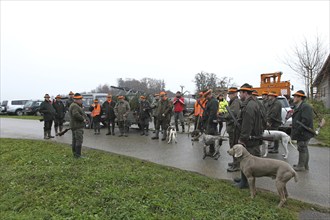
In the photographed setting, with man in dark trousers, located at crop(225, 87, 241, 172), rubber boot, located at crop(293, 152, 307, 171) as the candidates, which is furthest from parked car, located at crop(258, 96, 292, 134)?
man in dark trousers, located at crop(225, 87, 241, 172)

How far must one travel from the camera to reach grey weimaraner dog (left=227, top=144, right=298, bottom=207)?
477 cm

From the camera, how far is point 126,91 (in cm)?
1666

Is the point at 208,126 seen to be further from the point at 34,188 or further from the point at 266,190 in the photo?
the point at 34,188

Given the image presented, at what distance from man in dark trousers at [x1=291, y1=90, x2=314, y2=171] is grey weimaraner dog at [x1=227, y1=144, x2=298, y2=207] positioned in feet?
7.56

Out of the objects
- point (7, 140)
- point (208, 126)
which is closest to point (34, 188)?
point (208, 126)

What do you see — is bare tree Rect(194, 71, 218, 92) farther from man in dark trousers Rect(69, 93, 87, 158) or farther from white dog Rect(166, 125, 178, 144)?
man in dark trousers Rect(69, 93, 87, 158)

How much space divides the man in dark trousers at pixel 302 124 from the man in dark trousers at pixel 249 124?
5.65ft

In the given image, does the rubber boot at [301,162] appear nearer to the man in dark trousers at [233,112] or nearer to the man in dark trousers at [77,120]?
the man in dark trousers at [233,112]

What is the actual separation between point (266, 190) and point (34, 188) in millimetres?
4619

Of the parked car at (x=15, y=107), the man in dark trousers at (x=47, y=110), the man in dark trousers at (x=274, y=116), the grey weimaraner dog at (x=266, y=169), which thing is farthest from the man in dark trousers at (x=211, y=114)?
the parked car at (x=15, y=107)

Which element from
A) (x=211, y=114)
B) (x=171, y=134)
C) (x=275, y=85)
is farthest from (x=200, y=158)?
(x=275, y=85)

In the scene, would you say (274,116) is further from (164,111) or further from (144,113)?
(144,113)

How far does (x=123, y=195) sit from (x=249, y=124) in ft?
8.78

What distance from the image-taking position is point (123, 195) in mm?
5090
